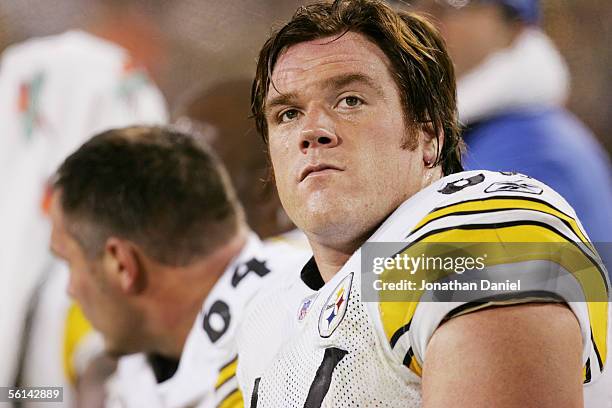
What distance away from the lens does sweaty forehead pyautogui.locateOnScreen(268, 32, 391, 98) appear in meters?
1.07

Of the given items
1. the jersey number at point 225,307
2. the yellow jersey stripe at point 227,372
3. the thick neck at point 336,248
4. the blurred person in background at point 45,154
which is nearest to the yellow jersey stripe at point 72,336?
the blurred person in background at point 45,154

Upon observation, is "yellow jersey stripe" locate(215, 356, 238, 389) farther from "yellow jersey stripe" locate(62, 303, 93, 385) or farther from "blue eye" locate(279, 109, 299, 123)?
"yellow jersey stripe" locate(62, 303, 93, 385)

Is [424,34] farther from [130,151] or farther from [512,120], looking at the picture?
[512,120]

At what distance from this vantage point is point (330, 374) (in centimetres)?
90

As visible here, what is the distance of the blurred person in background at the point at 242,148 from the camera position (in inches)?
81.0

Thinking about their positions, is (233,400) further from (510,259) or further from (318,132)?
(510,259)

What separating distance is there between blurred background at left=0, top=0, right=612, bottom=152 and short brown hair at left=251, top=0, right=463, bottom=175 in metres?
0.95

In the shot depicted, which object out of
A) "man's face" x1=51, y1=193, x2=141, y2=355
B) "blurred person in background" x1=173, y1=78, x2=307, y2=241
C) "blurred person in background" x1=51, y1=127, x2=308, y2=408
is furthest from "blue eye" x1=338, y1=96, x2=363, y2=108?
"blurred person in background" x1=173, y1=78, x2=307, y2=241

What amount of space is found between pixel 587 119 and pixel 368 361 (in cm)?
148

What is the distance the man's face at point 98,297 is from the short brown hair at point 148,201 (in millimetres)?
18

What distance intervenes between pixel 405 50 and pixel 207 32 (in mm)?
1311

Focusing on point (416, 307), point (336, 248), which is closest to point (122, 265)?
point (336, 248)

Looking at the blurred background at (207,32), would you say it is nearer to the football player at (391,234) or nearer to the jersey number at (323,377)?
the football player at (391,234)

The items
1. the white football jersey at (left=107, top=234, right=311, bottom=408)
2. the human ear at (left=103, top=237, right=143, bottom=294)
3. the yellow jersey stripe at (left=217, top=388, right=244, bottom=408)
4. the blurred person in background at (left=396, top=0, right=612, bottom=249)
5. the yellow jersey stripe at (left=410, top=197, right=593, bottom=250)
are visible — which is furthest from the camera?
the blurred person in background at (left=396, top=0, right=612, bottom=249)
